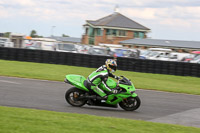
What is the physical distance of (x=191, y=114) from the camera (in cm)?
1032

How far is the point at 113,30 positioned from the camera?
62.6 meters

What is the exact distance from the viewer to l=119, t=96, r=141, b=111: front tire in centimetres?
1013

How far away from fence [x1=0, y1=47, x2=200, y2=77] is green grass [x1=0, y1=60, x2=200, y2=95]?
1.50ft

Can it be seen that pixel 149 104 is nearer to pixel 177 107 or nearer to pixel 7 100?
pixel 177 107

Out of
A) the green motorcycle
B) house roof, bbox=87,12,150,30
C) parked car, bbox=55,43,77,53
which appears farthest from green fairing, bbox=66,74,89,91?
house roof, bbox=87,12,150,30

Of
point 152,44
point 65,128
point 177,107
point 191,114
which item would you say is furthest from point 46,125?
point 152,44

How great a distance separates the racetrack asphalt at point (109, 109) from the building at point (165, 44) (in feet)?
142

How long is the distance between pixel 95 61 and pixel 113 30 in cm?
4003

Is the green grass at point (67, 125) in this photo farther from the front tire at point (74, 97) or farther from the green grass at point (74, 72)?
the green grass at point (74, 72)

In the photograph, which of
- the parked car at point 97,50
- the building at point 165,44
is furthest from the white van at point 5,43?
the building at point 165,44

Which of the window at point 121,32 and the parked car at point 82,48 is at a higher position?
the window at point 121,32

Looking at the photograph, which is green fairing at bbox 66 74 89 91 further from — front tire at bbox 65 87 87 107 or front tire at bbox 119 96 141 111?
front tire at bbox 119 96 141 111

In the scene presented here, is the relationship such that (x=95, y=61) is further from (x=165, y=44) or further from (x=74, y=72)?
(x=165, y=44)

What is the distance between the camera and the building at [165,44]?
55531 mm
